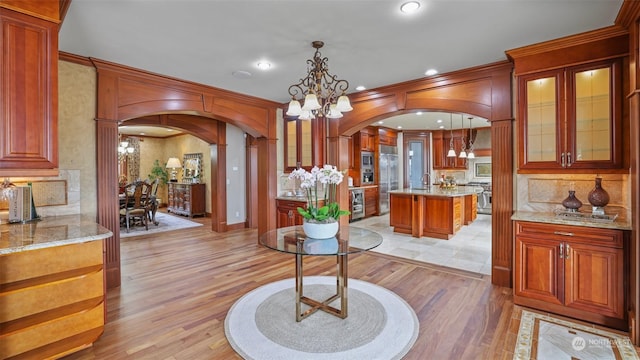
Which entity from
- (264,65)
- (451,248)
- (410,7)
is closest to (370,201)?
(451,248)

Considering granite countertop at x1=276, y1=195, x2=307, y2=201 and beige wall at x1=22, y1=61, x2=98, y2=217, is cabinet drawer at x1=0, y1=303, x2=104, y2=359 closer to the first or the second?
beige wall at x1=22, y1=61, x2=98, y2=217

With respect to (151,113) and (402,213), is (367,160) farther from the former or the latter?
(151,113)

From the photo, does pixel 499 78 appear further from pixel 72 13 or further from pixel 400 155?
pixel 400 155

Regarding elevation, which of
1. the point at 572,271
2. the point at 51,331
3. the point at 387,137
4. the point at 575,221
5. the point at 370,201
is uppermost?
the point at 387,137

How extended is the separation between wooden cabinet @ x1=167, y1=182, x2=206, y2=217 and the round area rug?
606 centimetres

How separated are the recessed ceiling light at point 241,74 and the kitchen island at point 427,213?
12.8ft

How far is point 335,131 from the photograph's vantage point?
17.1ft

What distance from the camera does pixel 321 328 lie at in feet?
8.38

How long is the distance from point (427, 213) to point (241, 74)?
4361 mm

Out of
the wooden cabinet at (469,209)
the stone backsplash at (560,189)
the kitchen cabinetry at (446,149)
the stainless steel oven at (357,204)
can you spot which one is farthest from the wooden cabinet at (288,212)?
the kitchen cabinetry at (446,149)

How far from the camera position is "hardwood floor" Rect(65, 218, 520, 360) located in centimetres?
228

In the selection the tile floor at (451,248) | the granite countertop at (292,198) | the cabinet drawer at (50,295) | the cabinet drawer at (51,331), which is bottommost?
the tile floor at (451,248)

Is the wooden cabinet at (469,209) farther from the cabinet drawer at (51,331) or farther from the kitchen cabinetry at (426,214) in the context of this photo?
the cabinet drawer at (51,331)

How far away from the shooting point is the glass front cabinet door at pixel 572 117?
2.78 metres
